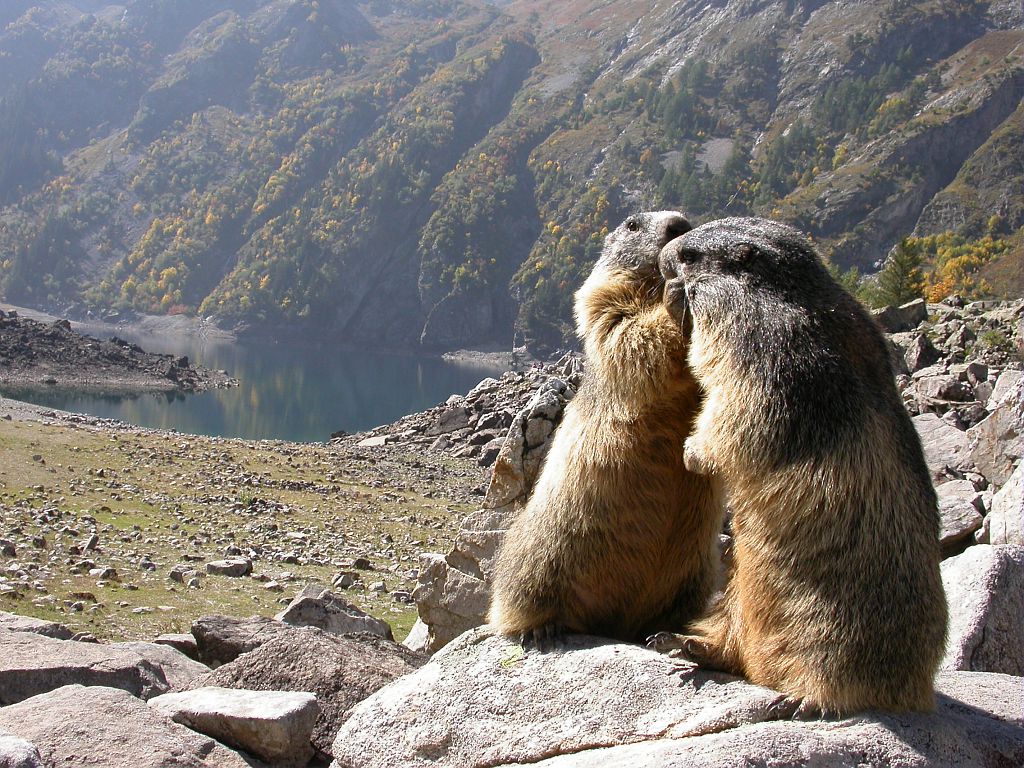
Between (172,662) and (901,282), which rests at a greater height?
(901,282)

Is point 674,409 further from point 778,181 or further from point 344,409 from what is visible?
point 778,181

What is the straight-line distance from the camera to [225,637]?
10305 millimetres

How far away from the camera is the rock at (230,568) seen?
19.8 metres

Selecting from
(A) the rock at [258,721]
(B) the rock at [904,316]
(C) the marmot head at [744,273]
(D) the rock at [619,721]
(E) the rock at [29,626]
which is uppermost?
(B) the rock at [904,316]

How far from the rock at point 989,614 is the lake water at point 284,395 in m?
66.1

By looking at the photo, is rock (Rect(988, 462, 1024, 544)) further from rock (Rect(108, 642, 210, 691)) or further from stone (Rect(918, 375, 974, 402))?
stone (Rect(918, 375, 974, 402))

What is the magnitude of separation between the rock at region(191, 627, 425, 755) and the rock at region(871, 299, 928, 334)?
35820mm

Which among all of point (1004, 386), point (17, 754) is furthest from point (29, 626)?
point (1004, 386)

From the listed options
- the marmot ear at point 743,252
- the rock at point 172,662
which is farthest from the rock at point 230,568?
the marmot ear at point 743,252

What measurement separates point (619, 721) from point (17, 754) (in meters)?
3.21

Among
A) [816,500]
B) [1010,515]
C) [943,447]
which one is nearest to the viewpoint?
[816,500]

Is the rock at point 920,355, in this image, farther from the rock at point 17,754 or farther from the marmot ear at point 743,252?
the rock at point 17,754

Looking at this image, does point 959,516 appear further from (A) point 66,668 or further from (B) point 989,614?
(A) point 66,668

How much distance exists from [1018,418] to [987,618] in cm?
800
